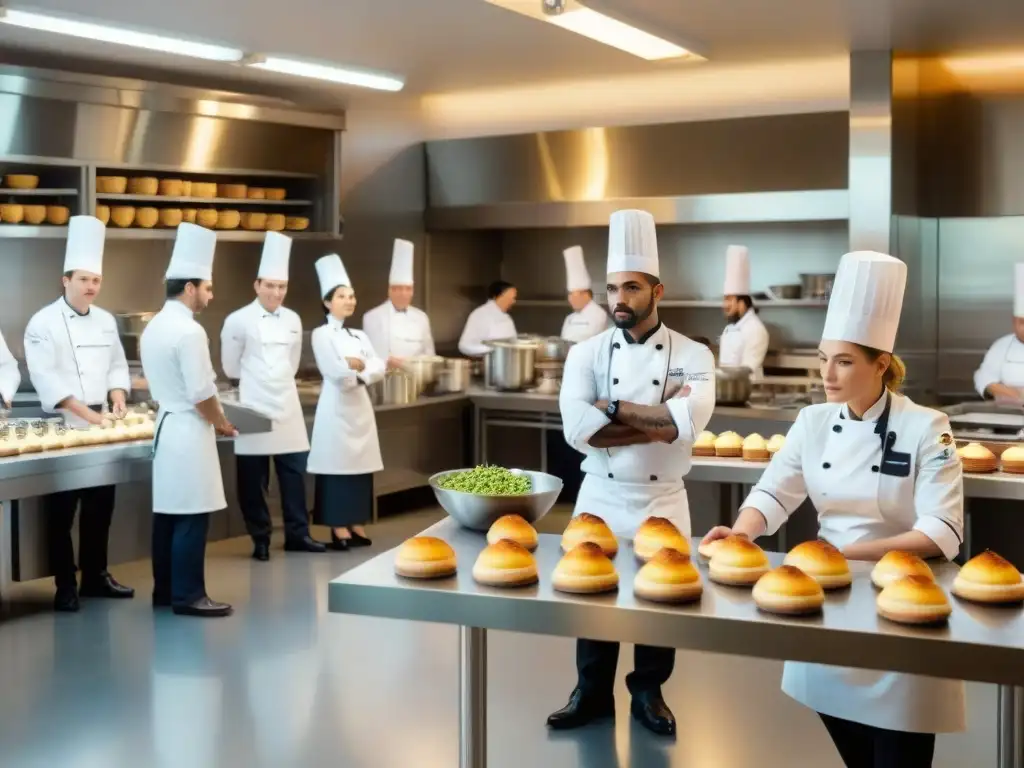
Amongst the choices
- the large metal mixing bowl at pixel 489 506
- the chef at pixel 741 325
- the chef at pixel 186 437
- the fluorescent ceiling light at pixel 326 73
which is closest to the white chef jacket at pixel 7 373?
the chef at pixel 186 437

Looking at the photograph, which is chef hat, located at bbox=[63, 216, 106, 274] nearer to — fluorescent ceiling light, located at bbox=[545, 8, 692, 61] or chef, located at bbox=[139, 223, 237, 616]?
chef, located at bbox=[139, 223, 237, 616]

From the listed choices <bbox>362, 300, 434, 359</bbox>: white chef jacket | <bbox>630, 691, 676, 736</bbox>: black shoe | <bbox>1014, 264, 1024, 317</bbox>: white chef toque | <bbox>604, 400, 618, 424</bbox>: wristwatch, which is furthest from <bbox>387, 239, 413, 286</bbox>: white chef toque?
<bbox>604, 400, 618, 424</bbox>: wristwatch

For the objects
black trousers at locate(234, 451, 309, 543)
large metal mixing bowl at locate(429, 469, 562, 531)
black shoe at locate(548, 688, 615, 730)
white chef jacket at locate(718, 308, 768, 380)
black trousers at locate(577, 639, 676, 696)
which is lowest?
black shoe at locate(548, 688, 615, 730)

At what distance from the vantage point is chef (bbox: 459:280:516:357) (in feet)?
29.7

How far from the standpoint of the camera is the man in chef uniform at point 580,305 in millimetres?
8445

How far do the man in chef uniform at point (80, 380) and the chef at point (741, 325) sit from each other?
3388 millimetres

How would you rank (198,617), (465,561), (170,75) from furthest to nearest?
(170,75) → (198,617) → (465,561)

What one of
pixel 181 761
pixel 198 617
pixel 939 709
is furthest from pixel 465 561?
pixel 198 617

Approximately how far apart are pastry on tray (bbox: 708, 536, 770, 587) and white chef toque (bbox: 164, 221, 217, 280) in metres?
3.35

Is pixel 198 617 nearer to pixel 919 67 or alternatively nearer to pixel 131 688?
pixel 131 688

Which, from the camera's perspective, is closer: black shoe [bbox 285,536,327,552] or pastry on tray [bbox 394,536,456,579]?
pastry on tray [bbox 394,536,456,579]

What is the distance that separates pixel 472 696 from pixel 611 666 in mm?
1304

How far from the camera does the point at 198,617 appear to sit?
518 cm

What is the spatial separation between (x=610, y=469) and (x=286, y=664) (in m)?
1.62
